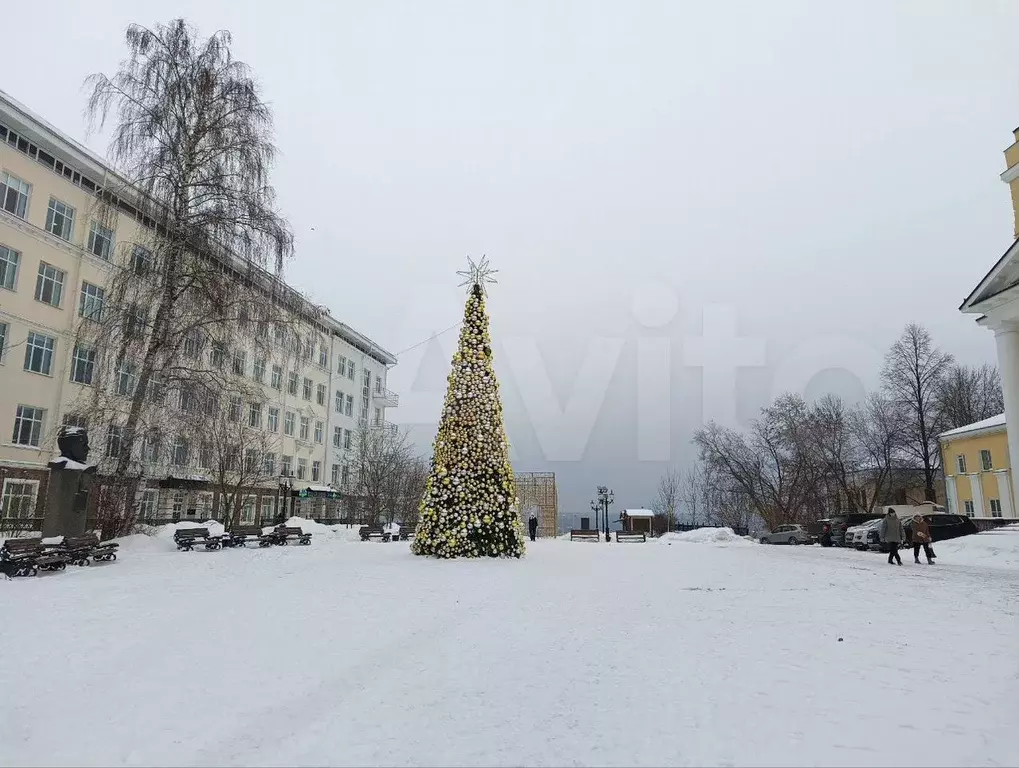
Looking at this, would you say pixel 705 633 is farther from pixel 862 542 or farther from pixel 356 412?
pixel 356 412

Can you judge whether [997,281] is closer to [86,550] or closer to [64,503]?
[86,550]

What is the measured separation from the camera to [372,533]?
A: 95.4ft

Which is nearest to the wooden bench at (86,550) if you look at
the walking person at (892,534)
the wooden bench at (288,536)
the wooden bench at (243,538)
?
the wooden bench at (243,538)

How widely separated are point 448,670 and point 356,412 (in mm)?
53668

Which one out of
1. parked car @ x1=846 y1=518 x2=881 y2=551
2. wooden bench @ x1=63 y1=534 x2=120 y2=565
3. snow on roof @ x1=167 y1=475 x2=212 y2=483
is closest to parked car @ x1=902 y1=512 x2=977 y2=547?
parked car @ x1=846 y1=518 x2=881 y2=551

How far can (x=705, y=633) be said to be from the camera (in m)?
7.32

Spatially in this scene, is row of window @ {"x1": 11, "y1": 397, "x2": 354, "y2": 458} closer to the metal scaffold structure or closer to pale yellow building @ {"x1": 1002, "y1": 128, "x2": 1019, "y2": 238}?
the metal scaffold structure

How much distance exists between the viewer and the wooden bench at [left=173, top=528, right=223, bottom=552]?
18.1 meters

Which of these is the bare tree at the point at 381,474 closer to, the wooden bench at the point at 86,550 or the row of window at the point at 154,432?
the row of window at the point at 154,432

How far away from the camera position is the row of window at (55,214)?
84.4 feet

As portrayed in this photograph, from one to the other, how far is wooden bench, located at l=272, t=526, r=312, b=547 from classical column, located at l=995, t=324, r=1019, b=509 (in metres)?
26.1

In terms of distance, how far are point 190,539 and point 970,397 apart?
5783 cm

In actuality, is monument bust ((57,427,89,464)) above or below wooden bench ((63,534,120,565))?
above

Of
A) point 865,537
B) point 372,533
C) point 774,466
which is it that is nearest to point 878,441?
point 774,466
